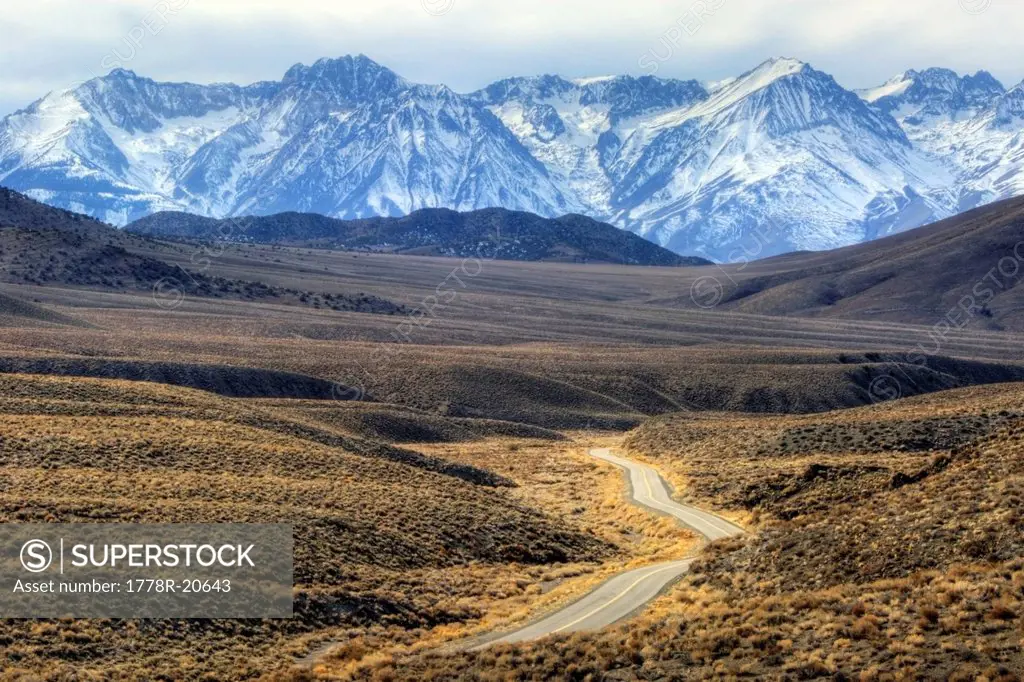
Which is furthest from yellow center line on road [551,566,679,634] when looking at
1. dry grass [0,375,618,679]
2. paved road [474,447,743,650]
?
dry grass [0,375,618,679]

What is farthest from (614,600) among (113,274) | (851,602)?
(113,274)

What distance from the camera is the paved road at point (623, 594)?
28.3m

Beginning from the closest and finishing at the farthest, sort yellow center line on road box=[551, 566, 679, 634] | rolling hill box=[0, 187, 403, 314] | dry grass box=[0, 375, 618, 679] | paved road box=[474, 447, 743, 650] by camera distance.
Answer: dry grass box=[0, 375, 618, 679]
paved road box=[474, 447, 743, 650]
yellow center line on road box=[551, 566, 679, 634]
rolling hill box=[0, 187, 403, 314]

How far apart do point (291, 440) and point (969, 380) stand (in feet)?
278

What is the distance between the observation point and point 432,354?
99.7 metres

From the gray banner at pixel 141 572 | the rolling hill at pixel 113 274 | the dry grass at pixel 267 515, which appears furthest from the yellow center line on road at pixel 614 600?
the rolling hill at pixel 113 274

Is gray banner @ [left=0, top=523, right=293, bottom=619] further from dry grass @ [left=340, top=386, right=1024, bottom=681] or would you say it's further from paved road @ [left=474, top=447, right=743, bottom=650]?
paved road @ [left=474, top=447, right=743, bottom=650]

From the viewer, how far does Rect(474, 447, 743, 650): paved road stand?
2830cm

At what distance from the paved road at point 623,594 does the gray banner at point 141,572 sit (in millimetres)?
6669

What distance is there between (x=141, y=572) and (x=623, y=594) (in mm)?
12703

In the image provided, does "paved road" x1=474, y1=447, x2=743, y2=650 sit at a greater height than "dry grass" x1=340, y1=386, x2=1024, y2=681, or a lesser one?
lesser

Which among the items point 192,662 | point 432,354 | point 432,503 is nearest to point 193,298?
point 432,354

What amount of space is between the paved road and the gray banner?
6669mm

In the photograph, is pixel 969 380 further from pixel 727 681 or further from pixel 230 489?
pixel 727 681
